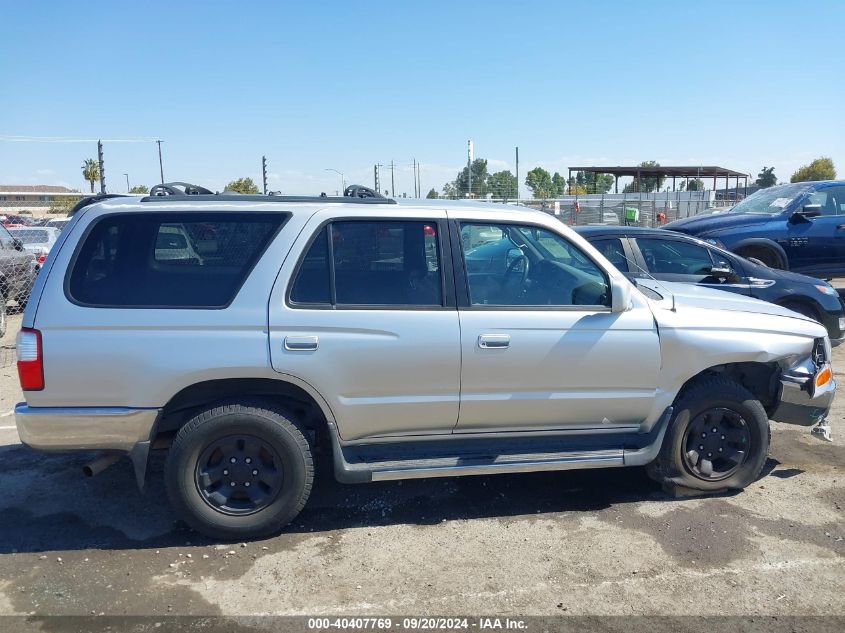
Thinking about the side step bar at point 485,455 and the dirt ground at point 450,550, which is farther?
the side step bar at point 485,455

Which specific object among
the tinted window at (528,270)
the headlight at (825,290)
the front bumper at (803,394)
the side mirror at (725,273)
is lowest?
the front bumper at (803,394)

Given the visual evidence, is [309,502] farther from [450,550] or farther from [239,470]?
[450,550]

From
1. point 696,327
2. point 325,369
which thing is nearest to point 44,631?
point 325,369

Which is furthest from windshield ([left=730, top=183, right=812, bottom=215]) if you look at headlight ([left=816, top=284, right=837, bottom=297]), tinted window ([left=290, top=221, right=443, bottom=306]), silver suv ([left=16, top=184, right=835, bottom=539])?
tinted window ([left=290, top=221, right=443, bottom=306])

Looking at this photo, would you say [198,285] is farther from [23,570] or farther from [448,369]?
[23,570]

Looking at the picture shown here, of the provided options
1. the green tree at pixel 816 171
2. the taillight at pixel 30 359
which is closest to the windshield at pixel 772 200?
the taillight at pixel 30 359

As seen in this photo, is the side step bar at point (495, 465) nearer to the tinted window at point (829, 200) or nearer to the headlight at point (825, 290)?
the headlight at point (825, 290)

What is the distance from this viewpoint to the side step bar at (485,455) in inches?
157

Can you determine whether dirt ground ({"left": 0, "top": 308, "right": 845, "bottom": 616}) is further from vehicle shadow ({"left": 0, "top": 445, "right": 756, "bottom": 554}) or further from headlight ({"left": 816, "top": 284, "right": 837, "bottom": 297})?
headlight ({"left": 816, "top": 284, "right": 837, "bottom": 297})

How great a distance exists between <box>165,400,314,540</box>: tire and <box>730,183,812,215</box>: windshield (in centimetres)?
932

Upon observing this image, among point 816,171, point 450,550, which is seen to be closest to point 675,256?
point 450,550

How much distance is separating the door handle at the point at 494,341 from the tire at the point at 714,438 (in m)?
1.24

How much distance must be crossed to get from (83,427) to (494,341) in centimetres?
229

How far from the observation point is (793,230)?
34.1 ft
